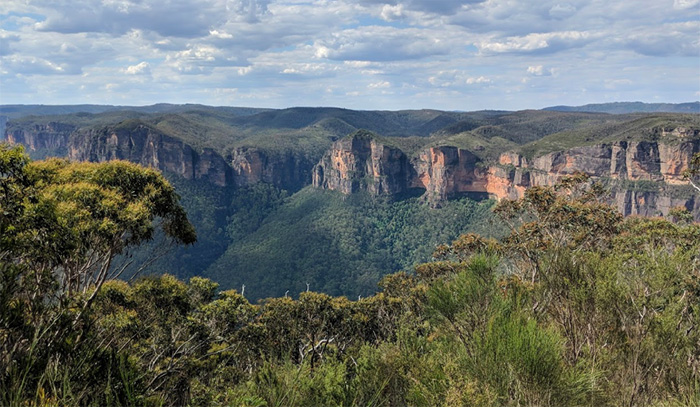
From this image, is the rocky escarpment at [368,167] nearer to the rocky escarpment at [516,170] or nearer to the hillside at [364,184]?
the rocky escarpment at [516,170]

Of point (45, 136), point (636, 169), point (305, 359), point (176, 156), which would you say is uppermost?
point (45, 136)

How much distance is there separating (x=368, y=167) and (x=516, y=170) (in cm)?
4754

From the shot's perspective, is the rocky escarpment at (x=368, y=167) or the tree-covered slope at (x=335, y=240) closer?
the tree-covered slope at (x=335, y=240)

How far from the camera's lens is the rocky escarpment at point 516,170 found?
251ft

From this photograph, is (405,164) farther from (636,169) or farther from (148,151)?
(148,151)

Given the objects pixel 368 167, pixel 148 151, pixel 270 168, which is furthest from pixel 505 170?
pixel 148 151

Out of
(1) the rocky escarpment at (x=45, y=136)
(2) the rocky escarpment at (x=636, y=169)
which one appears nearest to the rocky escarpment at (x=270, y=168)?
(1) the rocky escarpment at (x=45, y=136)

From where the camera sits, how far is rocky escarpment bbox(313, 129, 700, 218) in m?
76.5

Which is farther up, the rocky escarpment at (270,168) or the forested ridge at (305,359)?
the forested ridge at (305,359)

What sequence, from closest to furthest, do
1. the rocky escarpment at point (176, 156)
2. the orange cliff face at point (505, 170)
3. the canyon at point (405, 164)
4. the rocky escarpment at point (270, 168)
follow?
1. the orange cliff face at point (505, 170)
2. the canyon at point (405, 164)
3. the rocky escarpment at point (176, 156)
4. the rocky escarpment at point (270, 168)

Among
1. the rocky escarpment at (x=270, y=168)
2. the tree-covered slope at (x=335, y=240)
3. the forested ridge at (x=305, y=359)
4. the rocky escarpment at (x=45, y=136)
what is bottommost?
the tree-covered slope at (x=335, y=240)

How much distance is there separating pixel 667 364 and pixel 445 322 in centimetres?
449

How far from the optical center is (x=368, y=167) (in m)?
136

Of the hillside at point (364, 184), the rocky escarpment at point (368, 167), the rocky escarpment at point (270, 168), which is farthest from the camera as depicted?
the rocky escarpment at point (270, 168)
